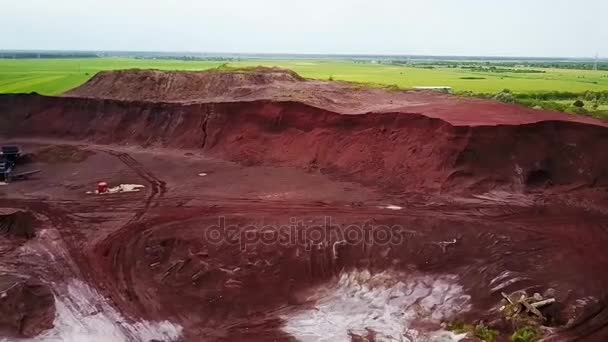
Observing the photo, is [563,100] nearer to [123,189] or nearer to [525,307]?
[525,307]

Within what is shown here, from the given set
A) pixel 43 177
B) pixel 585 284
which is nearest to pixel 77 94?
pixel 43 177

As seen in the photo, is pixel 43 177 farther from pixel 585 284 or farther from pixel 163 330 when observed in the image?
pixel 585 284

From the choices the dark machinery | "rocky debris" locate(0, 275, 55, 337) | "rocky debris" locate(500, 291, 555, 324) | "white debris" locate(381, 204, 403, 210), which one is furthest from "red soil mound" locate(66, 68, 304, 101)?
"rocky debris" locate(500, 291, 555, 324)

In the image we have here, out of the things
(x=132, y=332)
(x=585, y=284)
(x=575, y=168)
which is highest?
(x=575, y=168)

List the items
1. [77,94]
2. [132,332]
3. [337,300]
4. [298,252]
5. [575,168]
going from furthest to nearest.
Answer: [77,94] < [575,168] < [298,252] < [337,300] < [132,332]

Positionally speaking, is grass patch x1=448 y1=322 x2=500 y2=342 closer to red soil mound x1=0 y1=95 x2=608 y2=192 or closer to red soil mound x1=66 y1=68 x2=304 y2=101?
red soil mound x1=0 y1=95 x2=608 y2=192

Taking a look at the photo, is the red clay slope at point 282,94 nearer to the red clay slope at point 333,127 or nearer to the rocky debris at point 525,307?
the red clay slope at point 333,127
